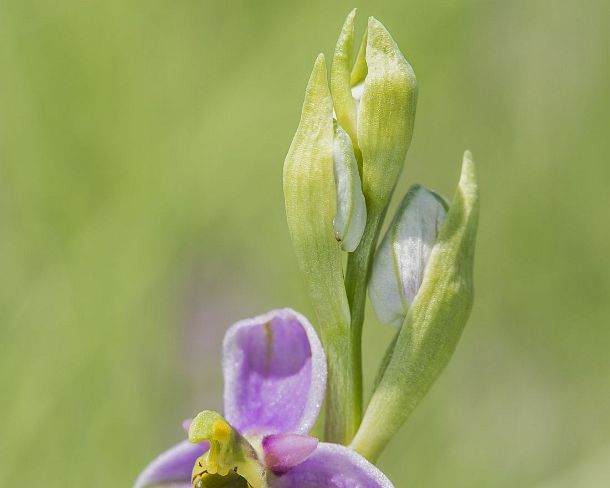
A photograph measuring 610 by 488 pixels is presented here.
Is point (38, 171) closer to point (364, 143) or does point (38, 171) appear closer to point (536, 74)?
point (536, 74)

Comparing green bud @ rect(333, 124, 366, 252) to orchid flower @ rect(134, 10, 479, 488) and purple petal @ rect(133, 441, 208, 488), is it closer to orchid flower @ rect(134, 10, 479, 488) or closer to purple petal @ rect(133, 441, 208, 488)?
orchid flower @ rect(134, 10, 479, 488)

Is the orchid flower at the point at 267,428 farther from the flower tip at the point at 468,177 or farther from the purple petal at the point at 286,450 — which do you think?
the flower tip at the point at 468,177

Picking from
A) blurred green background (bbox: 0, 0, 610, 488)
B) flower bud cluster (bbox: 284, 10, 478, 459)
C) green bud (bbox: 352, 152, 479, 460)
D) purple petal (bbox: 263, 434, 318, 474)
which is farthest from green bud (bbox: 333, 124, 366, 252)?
blurred green background (bbox: 0, 0, 610, 488)

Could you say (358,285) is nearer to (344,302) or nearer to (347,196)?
(344,302)

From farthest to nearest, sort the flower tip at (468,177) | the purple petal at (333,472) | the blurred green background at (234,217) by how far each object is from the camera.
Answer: the blurred green background at (234,217), the flower tip at (468,177), the purple petal at (333,472)

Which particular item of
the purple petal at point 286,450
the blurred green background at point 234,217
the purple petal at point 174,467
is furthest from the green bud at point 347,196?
the blurred green background at point 234,217

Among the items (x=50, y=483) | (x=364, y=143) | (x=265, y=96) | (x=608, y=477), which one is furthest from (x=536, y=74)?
(x=364, y=143)

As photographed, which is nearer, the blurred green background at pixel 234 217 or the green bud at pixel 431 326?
the green bud at pixel 431 326
